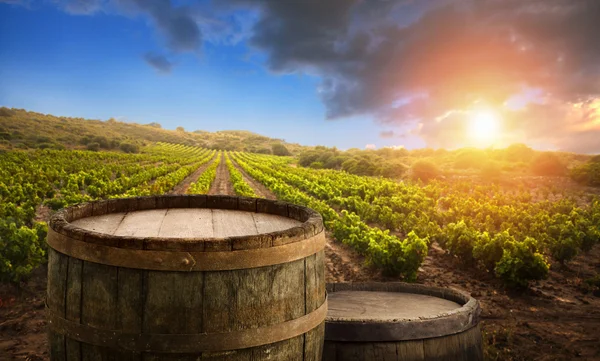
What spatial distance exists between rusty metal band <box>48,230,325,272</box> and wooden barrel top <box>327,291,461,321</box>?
1398 millimetres

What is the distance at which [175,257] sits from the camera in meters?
1.94

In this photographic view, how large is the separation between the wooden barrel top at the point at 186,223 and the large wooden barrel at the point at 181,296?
464mm

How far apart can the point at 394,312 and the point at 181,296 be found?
2.09 m

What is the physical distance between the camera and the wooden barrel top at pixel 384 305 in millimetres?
3404

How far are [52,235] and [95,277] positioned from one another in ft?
1.39

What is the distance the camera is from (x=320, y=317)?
7.99ft

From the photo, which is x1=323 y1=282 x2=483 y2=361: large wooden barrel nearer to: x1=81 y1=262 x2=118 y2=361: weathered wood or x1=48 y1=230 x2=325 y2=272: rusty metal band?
x1=48 y1=230 x2=325 y2=272: rusty metal band

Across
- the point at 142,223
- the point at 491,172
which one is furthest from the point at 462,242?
the point at 491,172

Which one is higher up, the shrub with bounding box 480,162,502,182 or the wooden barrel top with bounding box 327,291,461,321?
the shrub with bounding box 480,162,502,182

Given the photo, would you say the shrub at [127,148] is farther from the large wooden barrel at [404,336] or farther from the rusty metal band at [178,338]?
the rusty metal band at [178,338]

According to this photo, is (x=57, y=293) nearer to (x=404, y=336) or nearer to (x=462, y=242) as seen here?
(x=404, y=336)

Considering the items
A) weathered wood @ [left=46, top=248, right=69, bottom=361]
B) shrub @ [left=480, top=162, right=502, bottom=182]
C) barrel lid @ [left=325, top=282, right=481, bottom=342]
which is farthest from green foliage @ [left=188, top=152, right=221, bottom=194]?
shrub @ [left=480, top=162, right=502, bottom=182]

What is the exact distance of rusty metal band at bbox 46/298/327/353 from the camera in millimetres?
1964

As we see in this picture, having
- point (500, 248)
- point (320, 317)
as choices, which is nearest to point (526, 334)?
point (500, 248)
